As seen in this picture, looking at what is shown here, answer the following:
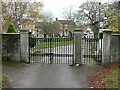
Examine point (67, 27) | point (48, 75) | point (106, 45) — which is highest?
point (67, 27)

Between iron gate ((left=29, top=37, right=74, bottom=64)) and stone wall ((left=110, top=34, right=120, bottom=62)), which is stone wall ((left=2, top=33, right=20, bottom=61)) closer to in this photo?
iron gate ((left=29, top=37, right=74, bottom=64))

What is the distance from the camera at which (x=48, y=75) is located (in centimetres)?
1105

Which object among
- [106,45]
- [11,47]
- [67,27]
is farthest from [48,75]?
[67,27]

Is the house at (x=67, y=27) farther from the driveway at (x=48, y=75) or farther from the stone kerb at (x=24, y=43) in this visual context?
the driveway at (x=48, y=75)

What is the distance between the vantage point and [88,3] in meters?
41.9

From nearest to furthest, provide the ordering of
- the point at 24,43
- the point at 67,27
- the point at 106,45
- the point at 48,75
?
the point at 48,75, the point at 106,45, the point at 24,43, the point at 67,27

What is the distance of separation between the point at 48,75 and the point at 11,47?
13.9 ft

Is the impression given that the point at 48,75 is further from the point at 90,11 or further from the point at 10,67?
the point at 90,11

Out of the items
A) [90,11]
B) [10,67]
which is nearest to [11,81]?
[10,67]

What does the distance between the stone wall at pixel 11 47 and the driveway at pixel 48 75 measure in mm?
1154

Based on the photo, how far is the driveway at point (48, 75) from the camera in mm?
9289

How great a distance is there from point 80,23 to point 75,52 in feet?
100

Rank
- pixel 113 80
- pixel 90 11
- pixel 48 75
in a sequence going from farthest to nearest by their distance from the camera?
pixel 90 11, pixel 48 75, pixel 113 80

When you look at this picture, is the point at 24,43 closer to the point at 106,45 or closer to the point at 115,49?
the point at 106,45
